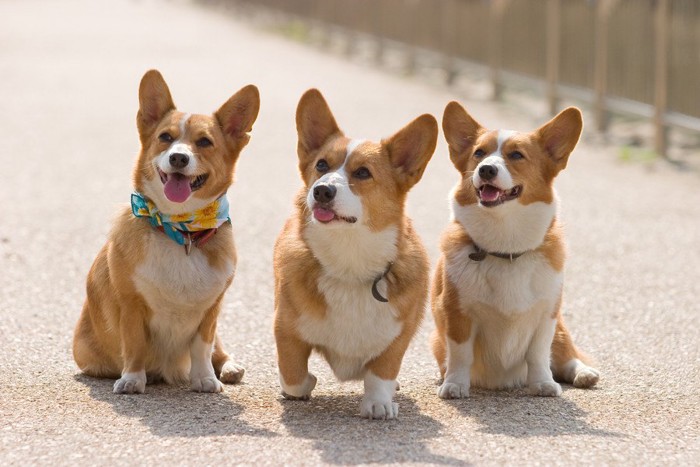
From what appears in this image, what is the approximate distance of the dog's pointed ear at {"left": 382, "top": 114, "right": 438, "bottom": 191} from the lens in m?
4.62

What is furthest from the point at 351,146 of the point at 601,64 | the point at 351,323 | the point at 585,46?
the point at 585,46

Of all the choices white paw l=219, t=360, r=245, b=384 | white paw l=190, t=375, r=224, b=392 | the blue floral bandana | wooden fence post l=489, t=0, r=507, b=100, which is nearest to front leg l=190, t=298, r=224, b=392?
white paw l=190, t=375, r=224, b=392

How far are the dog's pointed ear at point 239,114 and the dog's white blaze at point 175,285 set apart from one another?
1.62 ft

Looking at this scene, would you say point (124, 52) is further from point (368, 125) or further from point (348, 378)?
point (348, 378)

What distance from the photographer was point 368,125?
13.0 meters

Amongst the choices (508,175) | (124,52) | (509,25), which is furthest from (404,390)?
(124,52)

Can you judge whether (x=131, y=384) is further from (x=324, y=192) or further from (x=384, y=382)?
(x=324, y=192)

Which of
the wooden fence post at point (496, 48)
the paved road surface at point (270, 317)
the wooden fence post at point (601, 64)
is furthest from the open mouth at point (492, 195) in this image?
the wooden fence post at point (496, 48)

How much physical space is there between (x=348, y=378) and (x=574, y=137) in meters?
1.33

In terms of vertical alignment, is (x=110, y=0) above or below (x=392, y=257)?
above

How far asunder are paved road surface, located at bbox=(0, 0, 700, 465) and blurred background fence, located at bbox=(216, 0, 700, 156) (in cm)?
59

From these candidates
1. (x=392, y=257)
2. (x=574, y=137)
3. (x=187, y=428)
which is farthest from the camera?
(x=574, y=137)

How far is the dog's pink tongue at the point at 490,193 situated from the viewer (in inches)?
189

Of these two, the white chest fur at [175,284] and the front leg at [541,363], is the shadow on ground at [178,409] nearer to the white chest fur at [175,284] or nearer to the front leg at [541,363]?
the white chest fur at [175,284]
